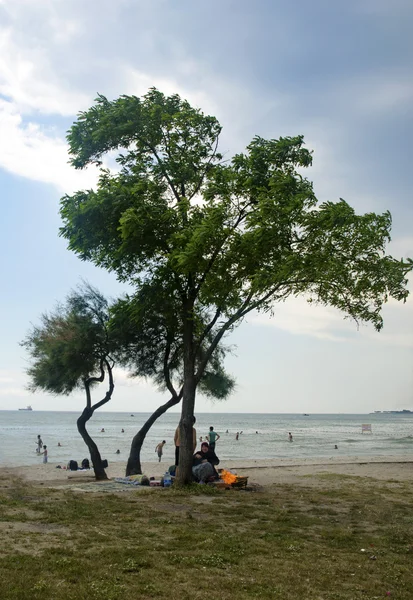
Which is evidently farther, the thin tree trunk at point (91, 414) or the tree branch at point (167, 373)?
the thin tree trunk at point (91, 414)

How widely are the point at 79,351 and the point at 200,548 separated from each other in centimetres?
1716

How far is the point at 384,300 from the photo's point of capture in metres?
17.2

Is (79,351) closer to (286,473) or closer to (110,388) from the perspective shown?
(110,388)

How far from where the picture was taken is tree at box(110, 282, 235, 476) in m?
20.8

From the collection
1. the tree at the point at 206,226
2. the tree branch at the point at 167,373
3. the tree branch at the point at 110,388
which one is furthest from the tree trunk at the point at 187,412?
the tree branch at the point at 110,388

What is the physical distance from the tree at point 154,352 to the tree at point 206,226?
51.1 inches

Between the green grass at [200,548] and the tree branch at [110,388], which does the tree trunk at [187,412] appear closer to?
the green grass at [200,548]

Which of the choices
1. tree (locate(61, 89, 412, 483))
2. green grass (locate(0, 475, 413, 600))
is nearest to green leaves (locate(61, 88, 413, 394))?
tree (locate(61, 89, 412, 483))

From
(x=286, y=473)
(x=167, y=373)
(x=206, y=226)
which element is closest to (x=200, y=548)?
(x=206, y=226)

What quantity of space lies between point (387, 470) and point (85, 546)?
21.5 meters

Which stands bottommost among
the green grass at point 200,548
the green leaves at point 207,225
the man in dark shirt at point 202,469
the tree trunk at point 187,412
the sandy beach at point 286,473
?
the sandy beach at point 286,473

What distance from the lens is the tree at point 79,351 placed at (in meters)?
25.4

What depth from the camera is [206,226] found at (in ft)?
50.3

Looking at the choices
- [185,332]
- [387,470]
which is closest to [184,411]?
[185,332]
